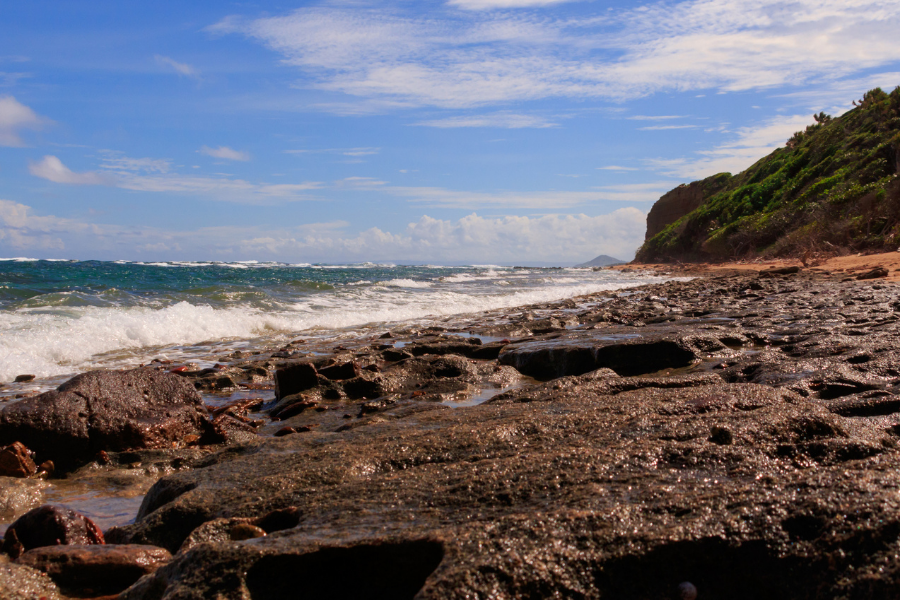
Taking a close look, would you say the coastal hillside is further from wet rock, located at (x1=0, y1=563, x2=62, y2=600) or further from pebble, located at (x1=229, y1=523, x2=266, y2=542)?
wet rock, located at (x1=0, y1=563, x2=62, y2=600)

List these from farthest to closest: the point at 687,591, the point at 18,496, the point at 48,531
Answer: the point at 18,496 < the point at 48,531 < the point at 687,591

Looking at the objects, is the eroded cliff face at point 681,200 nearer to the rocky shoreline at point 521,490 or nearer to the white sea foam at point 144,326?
the white sea foam at point 144,326

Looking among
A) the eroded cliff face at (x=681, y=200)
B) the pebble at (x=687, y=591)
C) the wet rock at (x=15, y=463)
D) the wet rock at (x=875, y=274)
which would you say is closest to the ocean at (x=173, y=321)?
the wet rock at (x=15, y=463)

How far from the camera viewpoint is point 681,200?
74.2 m

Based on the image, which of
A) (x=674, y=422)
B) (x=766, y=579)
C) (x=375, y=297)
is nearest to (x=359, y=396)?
(x=674, y=422)

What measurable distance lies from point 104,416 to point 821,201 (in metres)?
34.1

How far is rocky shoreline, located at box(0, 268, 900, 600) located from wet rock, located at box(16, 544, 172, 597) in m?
0.01

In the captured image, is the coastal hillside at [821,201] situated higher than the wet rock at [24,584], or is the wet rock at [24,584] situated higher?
the coastal hillside at [821,201]

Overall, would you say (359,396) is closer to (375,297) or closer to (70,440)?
(70,440)

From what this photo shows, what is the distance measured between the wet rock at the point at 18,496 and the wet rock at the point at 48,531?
0.80m

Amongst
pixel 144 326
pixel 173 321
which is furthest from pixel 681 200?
pixel 144 326

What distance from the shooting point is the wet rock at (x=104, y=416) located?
15.0ft

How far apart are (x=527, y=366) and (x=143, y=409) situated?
4.06 m

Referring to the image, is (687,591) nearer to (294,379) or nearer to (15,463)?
(15,463)
